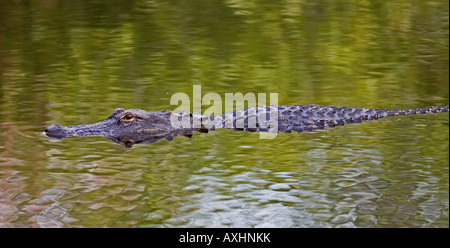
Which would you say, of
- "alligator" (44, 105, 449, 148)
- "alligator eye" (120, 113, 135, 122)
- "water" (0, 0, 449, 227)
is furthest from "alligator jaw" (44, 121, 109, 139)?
"alligator eye" (120, 113, 135, 122)

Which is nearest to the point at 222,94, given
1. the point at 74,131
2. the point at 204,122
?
the point at 204,122

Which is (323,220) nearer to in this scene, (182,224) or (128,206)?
(182,224)

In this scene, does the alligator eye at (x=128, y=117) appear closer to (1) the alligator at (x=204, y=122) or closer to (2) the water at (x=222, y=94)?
(1) the alligator at (x=204, y=122)

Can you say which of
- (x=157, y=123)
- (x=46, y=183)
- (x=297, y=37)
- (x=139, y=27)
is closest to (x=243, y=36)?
(x=297, y=37)

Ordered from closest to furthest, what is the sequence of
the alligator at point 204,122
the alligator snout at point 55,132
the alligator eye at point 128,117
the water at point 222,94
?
the water at point 222,94, the alligator snout at point 55,132, the alligator at point 204,122, the alligator eye at point 128,117

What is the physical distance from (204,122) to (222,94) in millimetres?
1585

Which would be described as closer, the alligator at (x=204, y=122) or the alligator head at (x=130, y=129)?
the alligator head at (x=130, y=129)

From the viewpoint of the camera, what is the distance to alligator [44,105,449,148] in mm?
8398

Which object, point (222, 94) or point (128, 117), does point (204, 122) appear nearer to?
point (128, 117)

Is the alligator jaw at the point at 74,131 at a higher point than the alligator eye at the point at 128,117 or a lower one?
lower

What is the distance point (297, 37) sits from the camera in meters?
14.7

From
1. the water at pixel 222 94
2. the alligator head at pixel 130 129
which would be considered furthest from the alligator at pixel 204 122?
the water at pixel 222 94

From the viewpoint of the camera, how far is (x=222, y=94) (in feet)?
33.7

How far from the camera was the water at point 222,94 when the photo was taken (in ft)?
20.2
